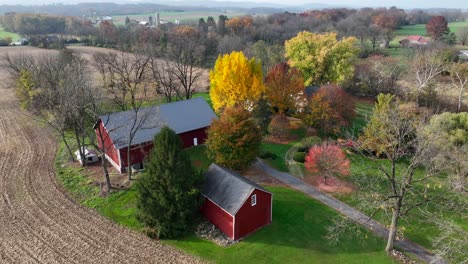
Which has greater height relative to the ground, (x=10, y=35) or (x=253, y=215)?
(x=10, y=35)

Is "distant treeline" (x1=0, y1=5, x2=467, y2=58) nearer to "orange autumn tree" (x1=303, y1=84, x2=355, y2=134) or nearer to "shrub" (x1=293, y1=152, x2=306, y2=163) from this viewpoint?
"orange autumn tree" (x1=303, y1=84, x2=355, y2=134)

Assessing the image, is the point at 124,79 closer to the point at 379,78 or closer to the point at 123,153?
the point at 123,153

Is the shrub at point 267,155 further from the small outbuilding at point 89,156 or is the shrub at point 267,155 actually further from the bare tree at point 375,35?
the bare tree at point 375,35

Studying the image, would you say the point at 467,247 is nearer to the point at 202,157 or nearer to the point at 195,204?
the point at 195,204

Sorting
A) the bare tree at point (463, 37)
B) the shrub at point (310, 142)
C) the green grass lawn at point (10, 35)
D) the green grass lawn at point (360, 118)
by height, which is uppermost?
the bare tree at point (463, 37)

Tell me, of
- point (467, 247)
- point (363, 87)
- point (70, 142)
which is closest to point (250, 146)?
point (467, 247)

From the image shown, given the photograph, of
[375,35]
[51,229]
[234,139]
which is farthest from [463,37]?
[51,229]

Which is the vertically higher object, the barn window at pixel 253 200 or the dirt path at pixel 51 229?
the barn window at pixel 253 200

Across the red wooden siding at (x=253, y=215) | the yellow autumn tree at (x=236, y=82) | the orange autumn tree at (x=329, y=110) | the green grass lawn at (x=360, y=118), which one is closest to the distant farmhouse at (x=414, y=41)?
the green grass lawn at (x=360, y=118)
